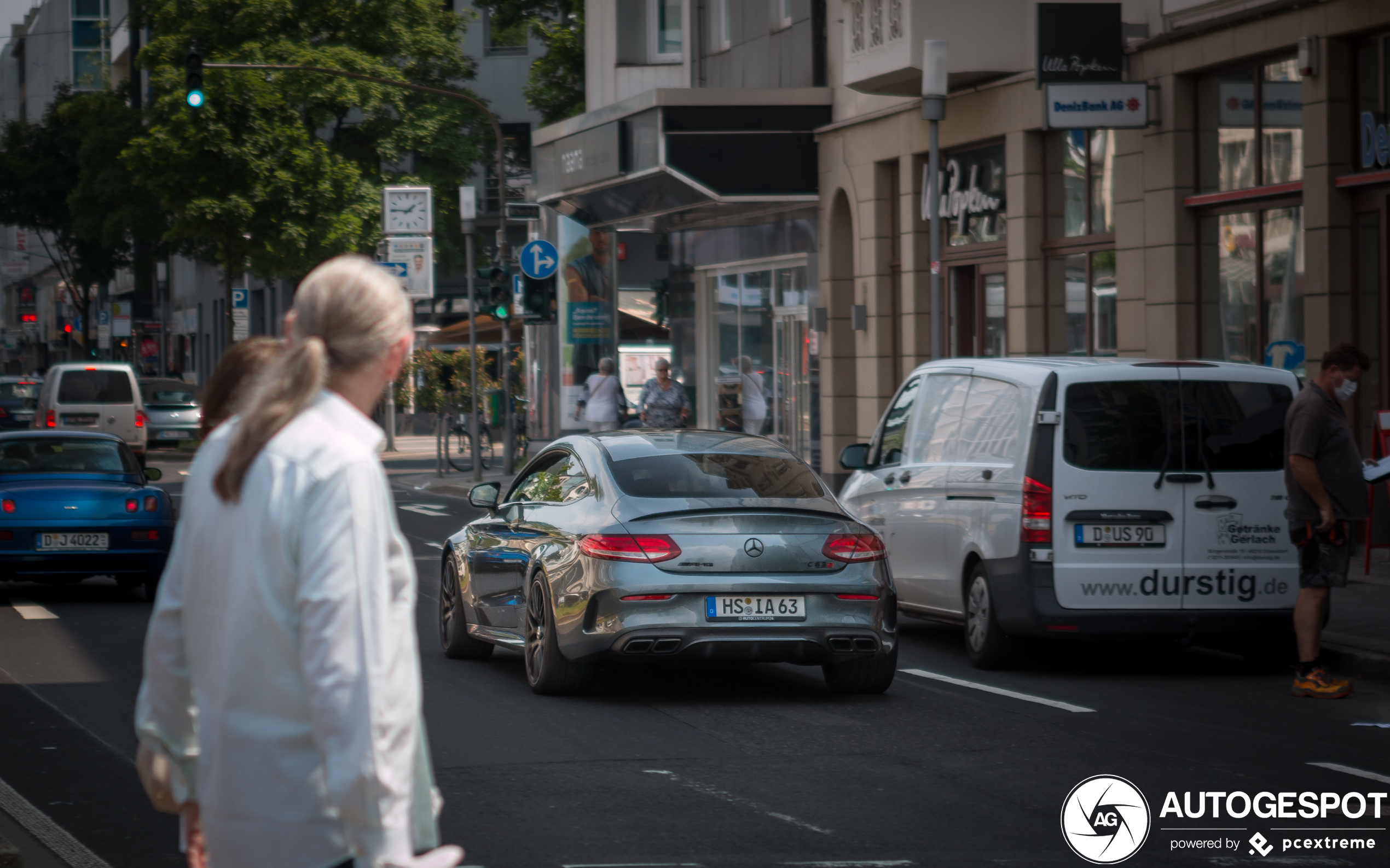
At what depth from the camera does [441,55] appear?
4884 centimetres

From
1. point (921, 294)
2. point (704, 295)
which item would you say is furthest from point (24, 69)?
point (921, 294)

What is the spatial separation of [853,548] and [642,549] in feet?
3.58

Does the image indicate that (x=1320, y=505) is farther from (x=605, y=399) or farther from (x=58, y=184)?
(x=58, y=184)

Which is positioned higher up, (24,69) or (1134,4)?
Answer: (24,69)

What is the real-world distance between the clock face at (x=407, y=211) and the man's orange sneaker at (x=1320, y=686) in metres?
22.8

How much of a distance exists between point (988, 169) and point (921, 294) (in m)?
2.25

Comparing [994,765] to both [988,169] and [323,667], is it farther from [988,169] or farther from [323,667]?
[988,169]

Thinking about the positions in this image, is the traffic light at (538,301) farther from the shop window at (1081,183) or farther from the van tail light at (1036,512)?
the van tail light at (1036,512)

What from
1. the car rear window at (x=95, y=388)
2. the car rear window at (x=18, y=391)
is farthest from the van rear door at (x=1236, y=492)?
the car rear window at (x=18, y=391)

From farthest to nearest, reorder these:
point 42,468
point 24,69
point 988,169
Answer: point 24,69, point 988,169, point 42,468

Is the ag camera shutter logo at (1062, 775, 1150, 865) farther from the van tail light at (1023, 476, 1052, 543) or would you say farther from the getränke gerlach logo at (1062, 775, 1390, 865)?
the van tail light at (1023, 476, 1052, 543)

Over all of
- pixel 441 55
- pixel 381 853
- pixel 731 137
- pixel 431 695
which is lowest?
pixel 431 695

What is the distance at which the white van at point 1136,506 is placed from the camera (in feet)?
35.9

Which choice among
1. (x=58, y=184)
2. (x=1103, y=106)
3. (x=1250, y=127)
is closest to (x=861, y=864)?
(x=1250, y=127)
